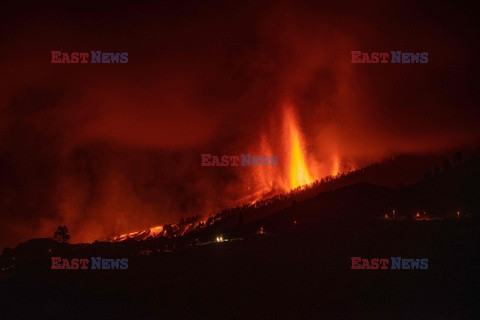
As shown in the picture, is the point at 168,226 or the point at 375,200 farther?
the point at 168,226

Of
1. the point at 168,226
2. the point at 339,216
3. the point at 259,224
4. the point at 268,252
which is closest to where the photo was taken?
the point at 268,252

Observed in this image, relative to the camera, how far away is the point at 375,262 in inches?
3036

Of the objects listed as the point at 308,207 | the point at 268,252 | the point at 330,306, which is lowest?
the point at 330,306

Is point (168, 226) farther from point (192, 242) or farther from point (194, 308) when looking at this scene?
point (194, 308)

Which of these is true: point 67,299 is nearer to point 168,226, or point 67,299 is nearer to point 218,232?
point 218,232

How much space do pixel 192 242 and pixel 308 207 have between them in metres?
18.3

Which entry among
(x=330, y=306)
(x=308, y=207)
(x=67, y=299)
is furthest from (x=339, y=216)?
(x=67, y=299)

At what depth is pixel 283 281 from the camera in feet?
247

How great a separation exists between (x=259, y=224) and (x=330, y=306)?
32.8 metres

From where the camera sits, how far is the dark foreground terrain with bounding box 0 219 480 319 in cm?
6881

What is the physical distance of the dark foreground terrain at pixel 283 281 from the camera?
68.8 metres

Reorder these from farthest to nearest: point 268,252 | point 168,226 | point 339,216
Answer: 1. point 168,226
2. point 339,216
3. point 268,252

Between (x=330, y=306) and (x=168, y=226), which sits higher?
(x=168, y=226)

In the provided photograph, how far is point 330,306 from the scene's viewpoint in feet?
225
